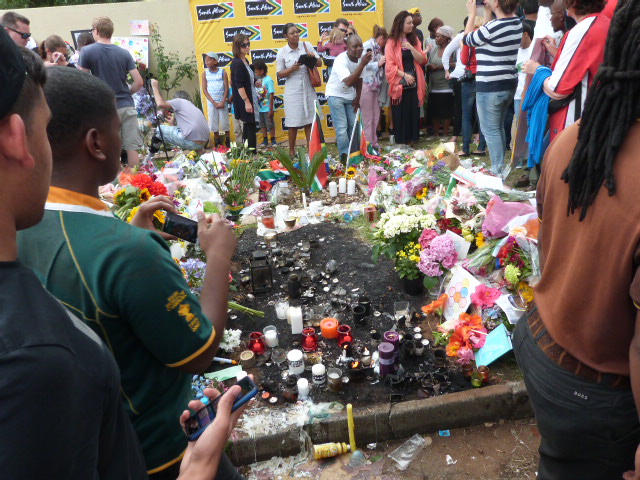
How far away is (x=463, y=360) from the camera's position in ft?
10.5

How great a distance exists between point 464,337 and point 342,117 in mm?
5260

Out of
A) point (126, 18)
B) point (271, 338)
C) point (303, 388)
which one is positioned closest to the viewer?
point (303, 388)

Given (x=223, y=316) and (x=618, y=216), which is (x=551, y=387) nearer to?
(x=618, y=216)

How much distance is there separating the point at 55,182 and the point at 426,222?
10.5 ft

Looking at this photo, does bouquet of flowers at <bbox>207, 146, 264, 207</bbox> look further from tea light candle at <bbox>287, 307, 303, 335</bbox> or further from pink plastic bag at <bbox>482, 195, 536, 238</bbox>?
pink plastic bag at <bbox>482, 195, 536, 238</bbox>

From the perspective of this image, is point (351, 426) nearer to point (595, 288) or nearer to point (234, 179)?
point (595, 288)

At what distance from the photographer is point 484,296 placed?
3465 mm

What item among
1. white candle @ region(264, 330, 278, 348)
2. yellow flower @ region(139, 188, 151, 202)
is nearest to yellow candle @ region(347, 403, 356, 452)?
white candle @ region(264, 330, 278, 348)

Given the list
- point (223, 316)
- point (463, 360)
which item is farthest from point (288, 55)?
point (223, 316)

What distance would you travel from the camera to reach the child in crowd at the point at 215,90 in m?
8.98

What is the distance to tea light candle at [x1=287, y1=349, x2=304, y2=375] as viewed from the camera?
3227 mm

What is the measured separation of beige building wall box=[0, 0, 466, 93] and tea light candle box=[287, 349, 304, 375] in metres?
8.50

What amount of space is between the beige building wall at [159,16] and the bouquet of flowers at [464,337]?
8.18m

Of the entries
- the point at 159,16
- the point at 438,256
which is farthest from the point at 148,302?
the point at 159,16
